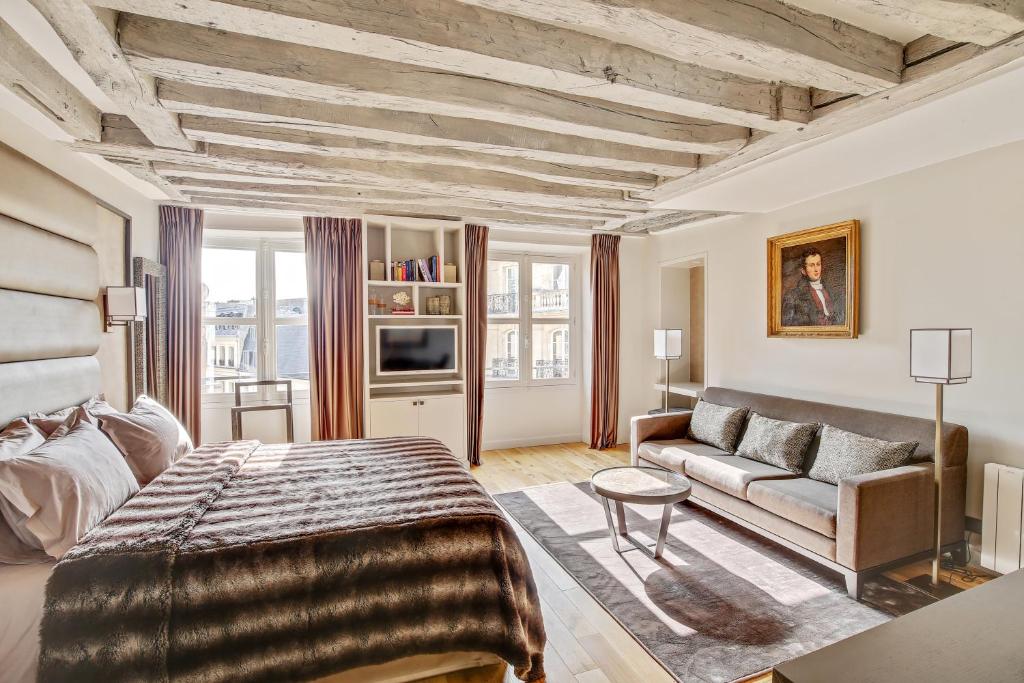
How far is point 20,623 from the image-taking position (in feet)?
5.07

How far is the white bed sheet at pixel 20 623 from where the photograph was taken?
5.00ft

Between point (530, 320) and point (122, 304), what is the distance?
3.83 meters

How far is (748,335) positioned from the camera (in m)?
4.43

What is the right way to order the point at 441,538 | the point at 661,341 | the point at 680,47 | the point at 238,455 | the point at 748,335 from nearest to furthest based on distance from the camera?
1. the point at 680,47
2. the point at 441,538
3. the point at 238,455
4. the point at 748,335
5. the point at 661,341

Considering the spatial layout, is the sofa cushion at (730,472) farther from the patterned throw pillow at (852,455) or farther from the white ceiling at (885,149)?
the white ceiling at (885,149)

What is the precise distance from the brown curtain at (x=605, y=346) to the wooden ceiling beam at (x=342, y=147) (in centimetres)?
241

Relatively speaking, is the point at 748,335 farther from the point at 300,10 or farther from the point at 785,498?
the point at 300,10

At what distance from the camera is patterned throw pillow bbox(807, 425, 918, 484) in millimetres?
2816

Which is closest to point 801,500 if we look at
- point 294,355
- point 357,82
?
point 357,82

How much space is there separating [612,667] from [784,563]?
1.47 metres

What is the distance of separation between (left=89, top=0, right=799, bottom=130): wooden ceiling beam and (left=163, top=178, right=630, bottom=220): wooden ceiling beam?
1.77 meters

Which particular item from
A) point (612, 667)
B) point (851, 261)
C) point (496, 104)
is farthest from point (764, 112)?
point (612, 667)

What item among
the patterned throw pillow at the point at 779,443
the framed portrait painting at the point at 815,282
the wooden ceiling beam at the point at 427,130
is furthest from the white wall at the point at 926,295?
the wooden ceiling beam at the point at 427,130

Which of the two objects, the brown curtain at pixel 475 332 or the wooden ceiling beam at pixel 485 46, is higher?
the wooden ceiling beam at pixel 485 46
